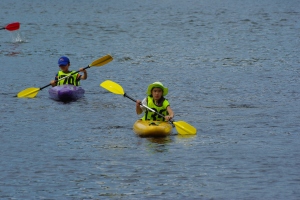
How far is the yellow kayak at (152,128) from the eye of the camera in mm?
17781

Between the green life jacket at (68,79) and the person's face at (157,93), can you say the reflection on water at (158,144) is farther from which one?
the green life jacket at (68,79)

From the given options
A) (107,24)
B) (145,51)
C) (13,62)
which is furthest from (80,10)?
(13,62)

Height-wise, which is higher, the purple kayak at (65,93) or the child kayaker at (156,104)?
the child kayaker at (156,104)

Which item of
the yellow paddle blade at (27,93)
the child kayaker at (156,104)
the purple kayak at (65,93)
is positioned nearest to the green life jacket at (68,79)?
the purple kayak at (65,93)

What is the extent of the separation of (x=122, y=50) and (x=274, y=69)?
922 centimetres

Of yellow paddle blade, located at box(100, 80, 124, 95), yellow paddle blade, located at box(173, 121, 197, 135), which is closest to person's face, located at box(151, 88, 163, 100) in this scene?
yellow paddle blade, located at box(173, 121, 197, 135)

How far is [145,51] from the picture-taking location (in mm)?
36844

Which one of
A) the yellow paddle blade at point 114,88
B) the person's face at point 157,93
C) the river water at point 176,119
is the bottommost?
the river water at point 176,119

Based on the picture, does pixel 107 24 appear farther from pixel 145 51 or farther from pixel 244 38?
pixel 145 51

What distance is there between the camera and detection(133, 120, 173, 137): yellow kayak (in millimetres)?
17781

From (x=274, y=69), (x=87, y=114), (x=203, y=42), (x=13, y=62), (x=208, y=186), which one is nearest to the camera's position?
(x=208, y=186)

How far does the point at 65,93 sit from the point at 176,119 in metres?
3.39

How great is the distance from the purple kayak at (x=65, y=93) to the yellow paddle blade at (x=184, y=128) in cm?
510

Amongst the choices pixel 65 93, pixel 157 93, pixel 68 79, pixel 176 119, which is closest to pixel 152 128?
pixel 157 93
